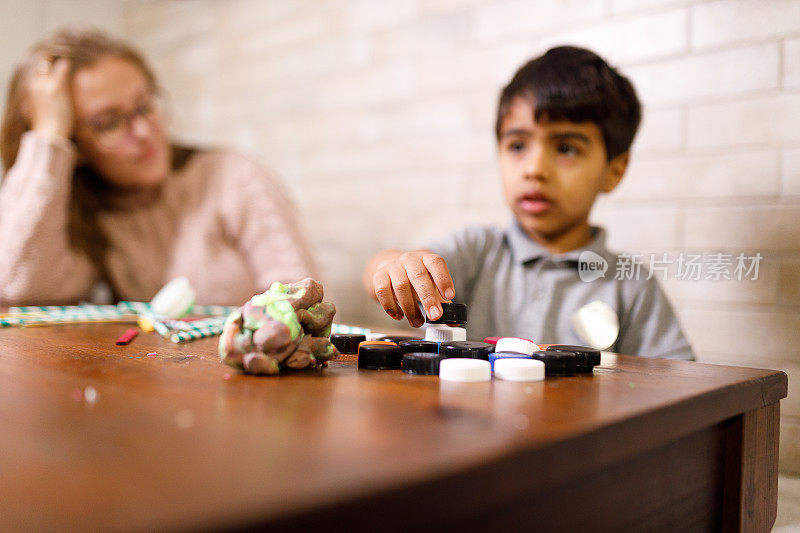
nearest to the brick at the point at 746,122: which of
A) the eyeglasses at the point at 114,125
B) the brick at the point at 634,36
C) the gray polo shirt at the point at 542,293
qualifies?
the brick at the point at 634,36

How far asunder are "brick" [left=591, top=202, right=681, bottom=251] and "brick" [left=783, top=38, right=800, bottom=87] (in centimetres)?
23

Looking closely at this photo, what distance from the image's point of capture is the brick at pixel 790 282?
0.84 m

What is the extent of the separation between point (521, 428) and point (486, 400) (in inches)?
2.7

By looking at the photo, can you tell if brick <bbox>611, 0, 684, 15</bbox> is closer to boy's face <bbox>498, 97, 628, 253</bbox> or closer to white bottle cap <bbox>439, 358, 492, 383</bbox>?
boy's face <bbox>498, 97, 628, 253</bbox>

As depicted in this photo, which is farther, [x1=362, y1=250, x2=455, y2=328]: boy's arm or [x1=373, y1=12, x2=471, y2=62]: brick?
[x1=373, y1=12, x2=471, y2=62]: brick

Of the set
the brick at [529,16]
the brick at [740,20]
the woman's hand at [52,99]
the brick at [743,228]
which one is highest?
the brick at [529,16]

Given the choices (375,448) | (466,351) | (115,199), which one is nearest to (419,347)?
(466,351)

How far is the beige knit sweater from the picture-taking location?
1.16m

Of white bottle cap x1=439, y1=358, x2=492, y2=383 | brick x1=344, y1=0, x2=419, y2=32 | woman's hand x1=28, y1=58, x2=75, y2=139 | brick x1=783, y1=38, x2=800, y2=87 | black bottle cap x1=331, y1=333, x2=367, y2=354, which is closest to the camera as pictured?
white bottle cap x1=439, y1=358, x2=492, y2=383

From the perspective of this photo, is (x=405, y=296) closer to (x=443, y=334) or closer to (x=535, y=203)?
(x=443, y=334)

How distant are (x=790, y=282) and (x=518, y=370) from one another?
616 mm

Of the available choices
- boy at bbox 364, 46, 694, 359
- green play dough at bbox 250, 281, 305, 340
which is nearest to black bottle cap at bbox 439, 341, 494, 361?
green play dough at bbox 250, 281, 305, 340

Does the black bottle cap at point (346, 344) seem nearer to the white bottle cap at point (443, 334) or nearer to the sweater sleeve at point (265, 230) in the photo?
the white bottle cap at point (443, 334)

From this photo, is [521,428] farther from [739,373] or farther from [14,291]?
[14,291]
